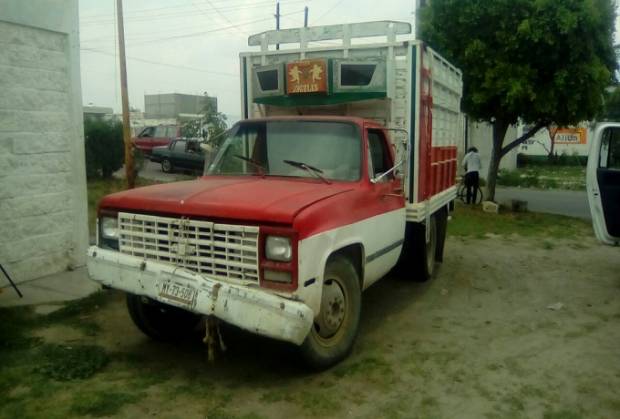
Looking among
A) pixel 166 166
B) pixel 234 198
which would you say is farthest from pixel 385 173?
pixel 166 166

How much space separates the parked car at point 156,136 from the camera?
27.7 metres

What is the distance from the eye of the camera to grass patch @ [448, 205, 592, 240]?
40.6ft

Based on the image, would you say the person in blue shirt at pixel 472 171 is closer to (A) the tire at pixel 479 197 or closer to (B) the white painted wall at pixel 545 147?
Answer: (A) the tire at pixel 479 197

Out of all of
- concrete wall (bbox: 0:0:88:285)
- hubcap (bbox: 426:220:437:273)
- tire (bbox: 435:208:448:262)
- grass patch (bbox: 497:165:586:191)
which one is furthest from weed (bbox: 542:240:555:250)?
grass patch (bbox: 497:165:586:191)

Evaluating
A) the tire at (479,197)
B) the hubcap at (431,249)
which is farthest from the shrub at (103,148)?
the hubcap at (431,249)

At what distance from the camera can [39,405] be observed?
418 centimetres

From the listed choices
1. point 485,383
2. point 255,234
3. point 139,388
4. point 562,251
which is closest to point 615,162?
point 562,251

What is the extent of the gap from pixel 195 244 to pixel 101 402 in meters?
1.23

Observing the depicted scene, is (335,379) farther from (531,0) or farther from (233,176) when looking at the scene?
(531,0)

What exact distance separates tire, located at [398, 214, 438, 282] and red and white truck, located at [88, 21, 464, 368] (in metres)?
0.02

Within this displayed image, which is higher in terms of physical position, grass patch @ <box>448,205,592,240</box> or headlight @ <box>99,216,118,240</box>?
headlight @ <box>99,216,118,240</box>

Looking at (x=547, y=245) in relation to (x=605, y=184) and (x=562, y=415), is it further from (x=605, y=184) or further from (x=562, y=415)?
(x=562, y=415)

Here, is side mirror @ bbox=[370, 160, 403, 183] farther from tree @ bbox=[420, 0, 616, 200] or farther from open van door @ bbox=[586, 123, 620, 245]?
tree @ bbox=[420, 0, 616, 200]

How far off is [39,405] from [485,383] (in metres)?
3.20
